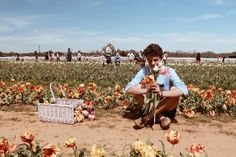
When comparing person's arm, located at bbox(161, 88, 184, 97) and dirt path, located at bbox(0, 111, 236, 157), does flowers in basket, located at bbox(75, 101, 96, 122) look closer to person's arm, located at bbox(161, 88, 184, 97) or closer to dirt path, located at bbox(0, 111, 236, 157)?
dirt path, located at bbox(0, 111, 236, 157)

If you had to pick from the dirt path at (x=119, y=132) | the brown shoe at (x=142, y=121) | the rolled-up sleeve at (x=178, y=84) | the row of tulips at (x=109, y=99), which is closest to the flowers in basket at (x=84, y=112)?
the row of tulips at (x=109, y=99)

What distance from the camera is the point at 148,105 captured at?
714cm

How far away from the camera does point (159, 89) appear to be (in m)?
6.50

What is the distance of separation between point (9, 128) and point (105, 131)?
167 cm

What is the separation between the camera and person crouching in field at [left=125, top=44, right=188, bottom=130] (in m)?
6.63

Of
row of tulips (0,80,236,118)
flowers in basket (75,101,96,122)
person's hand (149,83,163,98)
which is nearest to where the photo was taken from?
person's hand (149,83,163,98)

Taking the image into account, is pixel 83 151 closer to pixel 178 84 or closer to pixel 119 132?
pixel 119 132

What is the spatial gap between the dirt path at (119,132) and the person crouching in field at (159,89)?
20 cm

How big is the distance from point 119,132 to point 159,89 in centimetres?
97

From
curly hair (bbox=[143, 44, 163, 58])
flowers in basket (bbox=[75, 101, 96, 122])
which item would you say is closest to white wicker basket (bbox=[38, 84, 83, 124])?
flowers in basket (bbox=[75, 101, 96, 122])

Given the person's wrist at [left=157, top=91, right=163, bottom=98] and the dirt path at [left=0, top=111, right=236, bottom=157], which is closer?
the dirt path at [left=0, top=111, right=236, bottom=157]

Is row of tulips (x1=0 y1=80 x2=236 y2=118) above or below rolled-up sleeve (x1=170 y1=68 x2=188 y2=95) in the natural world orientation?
below

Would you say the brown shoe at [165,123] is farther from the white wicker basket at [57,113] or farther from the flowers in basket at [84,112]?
the white wicker basket at [57,113]

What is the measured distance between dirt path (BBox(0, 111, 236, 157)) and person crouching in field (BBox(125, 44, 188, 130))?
0.67 feet
